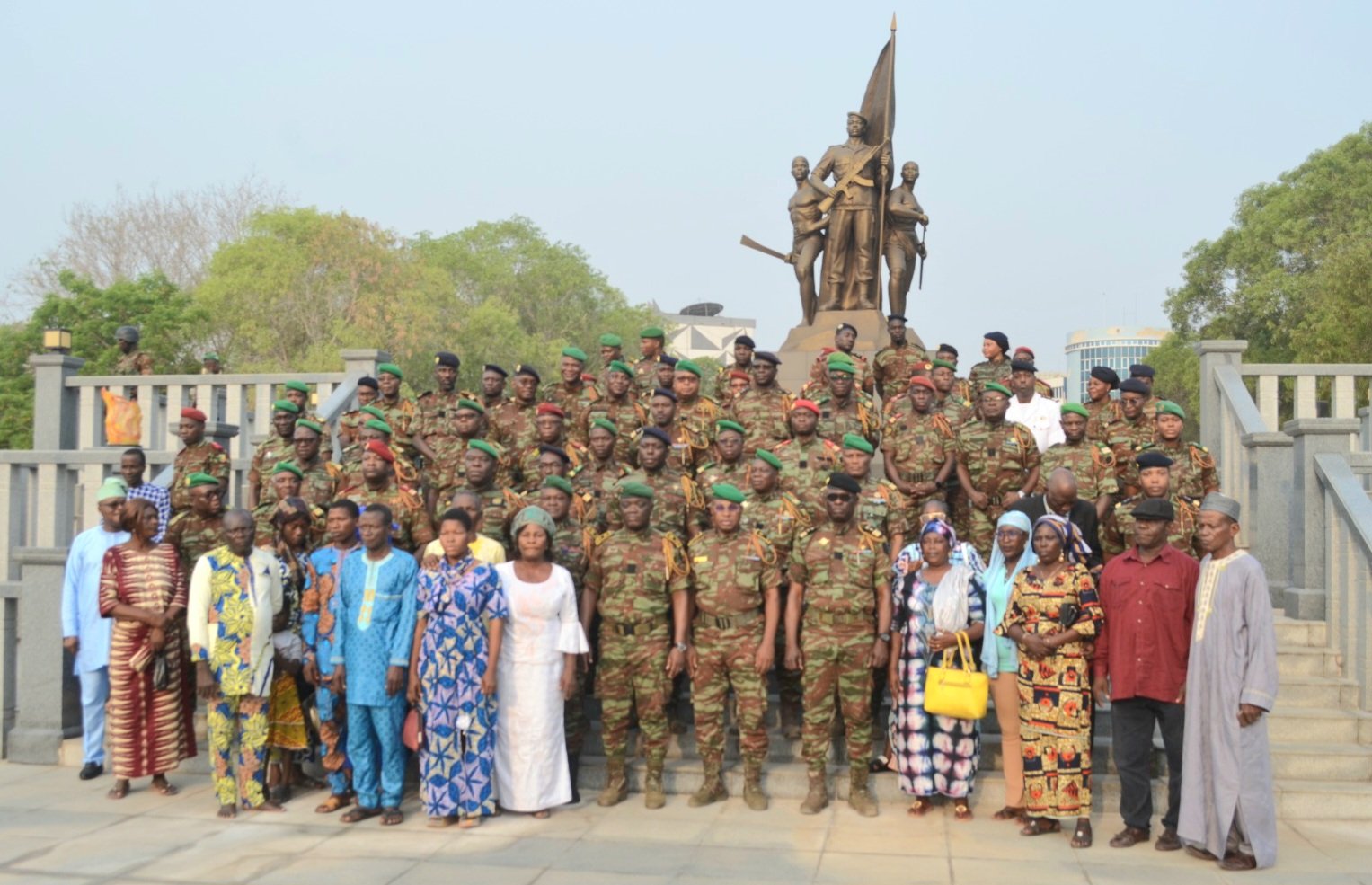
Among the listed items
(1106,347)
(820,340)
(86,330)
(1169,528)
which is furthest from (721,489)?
(1106,347)

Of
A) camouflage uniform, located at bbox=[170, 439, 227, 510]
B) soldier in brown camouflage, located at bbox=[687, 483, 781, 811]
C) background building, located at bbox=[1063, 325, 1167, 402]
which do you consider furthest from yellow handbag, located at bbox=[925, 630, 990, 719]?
background building, located at bbox=[1063, 325, 1167, 402]

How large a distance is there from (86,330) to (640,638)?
19.0 metres

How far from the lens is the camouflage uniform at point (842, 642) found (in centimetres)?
671

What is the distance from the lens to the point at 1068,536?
646 cm

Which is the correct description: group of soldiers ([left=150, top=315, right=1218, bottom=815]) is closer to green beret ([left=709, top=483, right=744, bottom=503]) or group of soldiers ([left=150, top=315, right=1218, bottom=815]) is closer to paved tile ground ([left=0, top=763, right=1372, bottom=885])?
green beret ([left=709, top=483, right=744, bottom=503])

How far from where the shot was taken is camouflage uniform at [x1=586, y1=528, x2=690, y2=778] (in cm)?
695

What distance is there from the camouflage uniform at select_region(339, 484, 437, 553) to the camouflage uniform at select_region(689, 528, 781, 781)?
1.94m

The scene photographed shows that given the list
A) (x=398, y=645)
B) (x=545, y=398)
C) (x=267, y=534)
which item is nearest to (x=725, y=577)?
(x=398, y=645)

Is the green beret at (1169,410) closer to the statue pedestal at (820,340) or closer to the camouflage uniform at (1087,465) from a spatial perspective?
the camouflage uniform at (1087,465)

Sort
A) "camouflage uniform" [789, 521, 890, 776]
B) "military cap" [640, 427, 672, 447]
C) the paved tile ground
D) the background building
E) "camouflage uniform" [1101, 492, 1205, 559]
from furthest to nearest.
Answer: the background building < "military cap" [640, 427, 672, 447] < "camouflage uniform" [1101, 492, 1205, 559] < "camouflage uniform" [789, 521, 890, 776] < the paved tile ground

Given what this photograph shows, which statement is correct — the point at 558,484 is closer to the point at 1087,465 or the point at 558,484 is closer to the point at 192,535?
the point at 192,535

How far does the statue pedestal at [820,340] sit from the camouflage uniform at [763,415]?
3153 millimetres

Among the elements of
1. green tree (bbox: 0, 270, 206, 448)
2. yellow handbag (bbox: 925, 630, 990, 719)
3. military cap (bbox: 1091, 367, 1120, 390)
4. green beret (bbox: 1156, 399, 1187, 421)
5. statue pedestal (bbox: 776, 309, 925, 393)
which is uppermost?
green tree (bbox: 0, 270, 206, 448)

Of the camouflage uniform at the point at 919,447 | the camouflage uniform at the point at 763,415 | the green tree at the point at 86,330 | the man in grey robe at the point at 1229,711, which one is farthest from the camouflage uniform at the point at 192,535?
the green tree at the point at 86,330
